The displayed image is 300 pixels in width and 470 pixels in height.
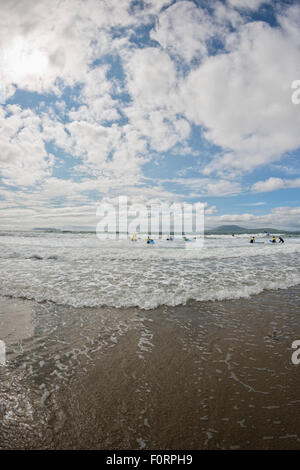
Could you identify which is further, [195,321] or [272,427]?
[195,321]

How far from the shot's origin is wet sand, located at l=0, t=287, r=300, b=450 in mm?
2562

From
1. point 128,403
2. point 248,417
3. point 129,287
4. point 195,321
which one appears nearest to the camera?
point 248,417

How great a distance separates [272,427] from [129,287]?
6824 mm

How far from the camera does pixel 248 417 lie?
281 cm

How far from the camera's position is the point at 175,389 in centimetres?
334

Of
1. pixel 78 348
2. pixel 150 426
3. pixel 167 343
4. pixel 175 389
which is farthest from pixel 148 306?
pixel 150 426

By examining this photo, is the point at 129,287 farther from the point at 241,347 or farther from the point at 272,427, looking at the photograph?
the point at 272,427

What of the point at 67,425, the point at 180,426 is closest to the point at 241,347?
the point at 180,426

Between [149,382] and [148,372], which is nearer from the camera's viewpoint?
[149,382]

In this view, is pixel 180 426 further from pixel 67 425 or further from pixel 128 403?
pixel 67 425

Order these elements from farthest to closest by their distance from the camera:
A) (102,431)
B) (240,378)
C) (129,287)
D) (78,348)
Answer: (129,287)
(78,348)
(240,378)
(102,431)

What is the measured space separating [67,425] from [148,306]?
450 cm

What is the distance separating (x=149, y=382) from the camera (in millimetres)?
3506

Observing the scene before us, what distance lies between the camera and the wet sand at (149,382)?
2562 mm
